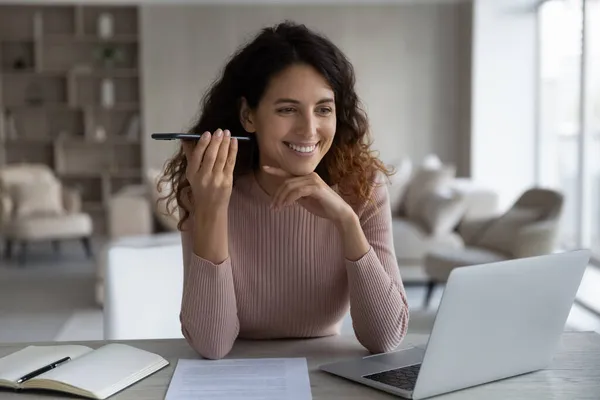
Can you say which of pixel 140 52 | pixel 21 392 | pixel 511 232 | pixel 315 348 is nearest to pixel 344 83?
pixel 315 348

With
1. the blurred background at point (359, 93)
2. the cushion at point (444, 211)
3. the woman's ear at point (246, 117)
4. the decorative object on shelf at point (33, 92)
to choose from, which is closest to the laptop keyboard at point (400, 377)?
the woman's ear at point (246, 117)

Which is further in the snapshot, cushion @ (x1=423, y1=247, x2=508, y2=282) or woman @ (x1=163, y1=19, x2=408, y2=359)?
cushion @ (x1=423, y1=247, x2=508, y2=282)

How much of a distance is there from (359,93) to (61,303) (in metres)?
2.45

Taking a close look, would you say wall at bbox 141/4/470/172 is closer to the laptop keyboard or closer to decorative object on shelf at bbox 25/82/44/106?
decorative object on shelf at bbox 25/82/44/106

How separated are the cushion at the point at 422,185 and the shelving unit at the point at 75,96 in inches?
141

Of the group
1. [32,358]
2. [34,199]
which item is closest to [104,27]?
[34,199]

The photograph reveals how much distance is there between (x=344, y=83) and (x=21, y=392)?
2.89 feet

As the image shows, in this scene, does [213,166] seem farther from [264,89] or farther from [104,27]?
[104,27]

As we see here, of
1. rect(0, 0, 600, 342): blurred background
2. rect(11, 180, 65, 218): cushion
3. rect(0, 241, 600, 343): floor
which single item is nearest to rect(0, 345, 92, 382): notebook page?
rect(0, 241, 600, 343): floor

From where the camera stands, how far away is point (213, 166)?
1.47m

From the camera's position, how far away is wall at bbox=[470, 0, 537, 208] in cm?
768

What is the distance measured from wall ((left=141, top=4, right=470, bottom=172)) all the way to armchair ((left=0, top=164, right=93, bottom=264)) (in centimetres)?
165

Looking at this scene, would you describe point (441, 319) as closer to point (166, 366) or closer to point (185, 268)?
point (166, 366)

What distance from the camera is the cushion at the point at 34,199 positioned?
681 cm
